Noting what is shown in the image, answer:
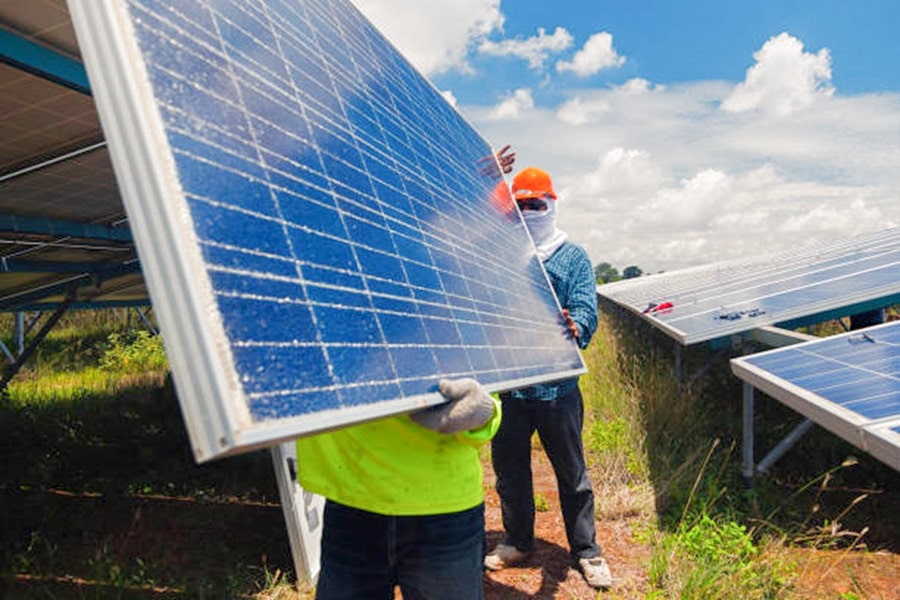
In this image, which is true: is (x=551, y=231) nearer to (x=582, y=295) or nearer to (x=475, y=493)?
(x=582, y=295)

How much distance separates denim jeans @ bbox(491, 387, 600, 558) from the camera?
378 centimetres

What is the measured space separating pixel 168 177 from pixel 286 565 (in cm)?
400

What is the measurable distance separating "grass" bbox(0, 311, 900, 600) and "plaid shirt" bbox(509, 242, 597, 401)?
136 cm

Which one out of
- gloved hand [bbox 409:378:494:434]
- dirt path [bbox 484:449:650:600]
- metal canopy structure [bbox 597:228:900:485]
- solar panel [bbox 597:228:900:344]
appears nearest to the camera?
gloved hand [bbox 409:378:494:434]

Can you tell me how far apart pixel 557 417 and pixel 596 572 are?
1.05 m

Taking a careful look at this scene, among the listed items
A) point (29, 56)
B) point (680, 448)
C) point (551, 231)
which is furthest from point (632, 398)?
point (29, 56)

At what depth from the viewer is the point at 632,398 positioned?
7113 mm

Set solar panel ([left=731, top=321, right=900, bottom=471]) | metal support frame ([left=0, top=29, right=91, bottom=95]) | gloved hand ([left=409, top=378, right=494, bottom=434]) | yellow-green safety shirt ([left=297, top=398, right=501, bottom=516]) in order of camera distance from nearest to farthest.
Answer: gloved hand ([left=409, top=378, right=494, bottom=434]), yellow-green safety shirt ([left=297, top=398, right=501, bottom=516]), metal support frame ([left=0, top=29, right=91, bottom=95]), solar panel ([left=731, top=321, right=900, bottom=471])

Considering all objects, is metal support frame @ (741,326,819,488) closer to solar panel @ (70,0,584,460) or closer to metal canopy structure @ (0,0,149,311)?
solar panel @ (70,0,584,460)

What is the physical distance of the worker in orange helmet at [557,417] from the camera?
148 inches

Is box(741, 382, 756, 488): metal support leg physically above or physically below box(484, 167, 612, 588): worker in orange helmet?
below

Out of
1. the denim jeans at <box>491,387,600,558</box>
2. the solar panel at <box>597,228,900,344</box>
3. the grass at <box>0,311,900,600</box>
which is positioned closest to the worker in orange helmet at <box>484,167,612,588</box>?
the denim jeans at <box>491,387,600,558</box>

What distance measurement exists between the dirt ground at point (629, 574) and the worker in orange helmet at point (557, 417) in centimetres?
20

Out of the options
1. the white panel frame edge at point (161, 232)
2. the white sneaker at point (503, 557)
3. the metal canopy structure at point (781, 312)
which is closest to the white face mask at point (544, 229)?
the metal canopy structure at point (781, 312)
